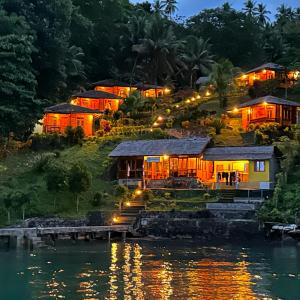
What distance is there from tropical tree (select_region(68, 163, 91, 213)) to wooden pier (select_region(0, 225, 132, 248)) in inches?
173

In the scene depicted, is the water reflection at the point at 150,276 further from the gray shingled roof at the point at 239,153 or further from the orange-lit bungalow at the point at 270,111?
the orange-lit bungalow at the point at 270,111

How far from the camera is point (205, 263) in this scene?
3244cm

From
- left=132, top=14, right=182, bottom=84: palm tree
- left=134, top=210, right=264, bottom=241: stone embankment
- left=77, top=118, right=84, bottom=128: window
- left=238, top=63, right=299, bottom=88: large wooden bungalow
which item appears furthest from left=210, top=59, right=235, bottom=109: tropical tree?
left=134, top=210, right=264, bottom=241: stone embankment

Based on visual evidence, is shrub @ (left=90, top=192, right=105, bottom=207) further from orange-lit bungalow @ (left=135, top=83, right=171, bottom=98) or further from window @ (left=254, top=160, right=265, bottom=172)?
orange-lit bungalow @ (left=135, top=83, right=171, bottom=98)

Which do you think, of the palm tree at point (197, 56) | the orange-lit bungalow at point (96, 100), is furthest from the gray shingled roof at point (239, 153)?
the palm tree at point (197, 56)

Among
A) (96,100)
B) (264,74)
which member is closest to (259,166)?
(96,100)

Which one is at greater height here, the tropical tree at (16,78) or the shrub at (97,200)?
the tropical tree at (16,78)

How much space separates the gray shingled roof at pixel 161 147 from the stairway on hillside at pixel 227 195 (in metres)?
5.59

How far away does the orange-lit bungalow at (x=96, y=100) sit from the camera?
265 ft

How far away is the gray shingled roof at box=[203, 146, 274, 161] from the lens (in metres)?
53.1

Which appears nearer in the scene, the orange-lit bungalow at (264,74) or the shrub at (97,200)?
the shrub at (97,200)

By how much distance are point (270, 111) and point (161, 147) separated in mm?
17713

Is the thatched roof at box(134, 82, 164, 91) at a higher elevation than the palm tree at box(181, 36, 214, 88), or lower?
lower

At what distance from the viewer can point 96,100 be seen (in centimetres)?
8194
